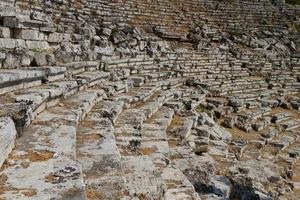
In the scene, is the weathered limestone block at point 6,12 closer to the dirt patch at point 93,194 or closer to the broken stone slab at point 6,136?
the broken stone slab at point 6,136

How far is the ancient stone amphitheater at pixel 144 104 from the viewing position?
359 cm

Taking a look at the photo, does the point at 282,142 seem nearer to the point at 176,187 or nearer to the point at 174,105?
the point at 174,105

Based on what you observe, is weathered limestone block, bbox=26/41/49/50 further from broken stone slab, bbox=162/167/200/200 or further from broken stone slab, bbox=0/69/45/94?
broken stone slab, bbox=162/167/200/200

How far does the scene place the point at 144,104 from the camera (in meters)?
9.27

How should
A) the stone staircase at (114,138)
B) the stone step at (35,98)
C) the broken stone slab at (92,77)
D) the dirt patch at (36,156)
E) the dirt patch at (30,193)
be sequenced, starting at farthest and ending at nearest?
the broken stone slab at (92,77)
the stone step at (35,98)
the dirt patch at (36,156)
the stone staircase at (114,138)
the dirt patch at (30,193)

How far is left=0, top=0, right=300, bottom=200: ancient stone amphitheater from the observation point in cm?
359

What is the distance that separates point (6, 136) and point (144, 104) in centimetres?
608

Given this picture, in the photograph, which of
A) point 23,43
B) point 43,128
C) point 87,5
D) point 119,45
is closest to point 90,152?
point 43,128

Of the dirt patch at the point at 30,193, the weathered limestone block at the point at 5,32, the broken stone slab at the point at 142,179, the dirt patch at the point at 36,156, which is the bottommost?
the broken stone slab at the point at 142,179

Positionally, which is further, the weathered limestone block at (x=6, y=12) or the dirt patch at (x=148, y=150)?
the weathered limestone block at (x=6, y=12)

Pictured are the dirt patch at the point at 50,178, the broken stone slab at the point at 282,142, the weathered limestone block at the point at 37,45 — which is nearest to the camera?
the dirt patch at the point at 50,178

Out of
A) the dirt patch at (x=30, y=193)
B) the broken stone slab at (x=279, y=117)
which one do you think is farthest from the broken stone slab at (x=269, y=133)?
the dirt patch at (x=30, y=193)

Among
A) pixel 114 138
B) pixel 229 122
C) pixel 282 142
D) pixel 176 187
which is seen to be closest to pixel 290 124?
pixel 282 142

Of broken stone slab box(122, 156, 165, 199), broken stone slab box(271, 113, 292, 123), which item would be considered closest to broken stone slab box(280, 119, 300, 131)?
broken stone slab box(271, 113, 292, 123)
